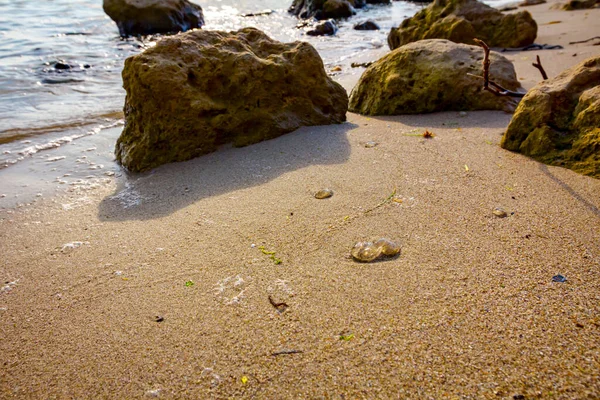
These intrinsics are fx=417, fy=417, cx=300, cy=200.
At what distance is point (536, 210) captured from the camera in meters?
2.14

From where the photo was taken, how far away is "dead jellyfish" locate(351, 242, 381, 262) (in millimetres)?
1879

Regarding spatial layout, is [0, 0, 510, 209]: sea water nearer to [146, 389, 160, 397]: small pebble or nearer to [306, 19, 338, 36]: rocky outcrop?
[306, 19, 338, 36]: rocky outcrop

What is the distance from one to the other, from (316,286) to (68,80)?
7.11 meters

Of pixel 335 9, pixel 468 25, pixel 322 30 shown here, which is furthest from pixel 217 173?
pixel 335 9

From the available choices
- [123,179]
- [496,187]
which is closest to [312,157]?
[496,187]

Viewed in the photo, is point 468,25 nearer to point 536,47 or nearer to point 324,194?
point 536,47

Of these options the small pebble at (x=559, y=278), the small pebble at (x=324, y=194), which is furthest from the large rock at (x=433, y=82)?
the small pebble at (x=559, y=278)

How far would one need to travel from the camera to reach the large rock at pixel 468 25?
6.82m

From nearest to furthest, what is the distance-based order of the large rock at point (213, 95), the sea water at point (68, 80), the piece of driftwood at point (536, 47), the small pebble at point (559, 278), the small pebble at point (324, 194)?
the small pebble at point (559, 278) < the small pebble at point (324, 194) < the large rock at point (213, 95) < the sea water at point (68, 80) < the piece of driftwood at point (536, 47)

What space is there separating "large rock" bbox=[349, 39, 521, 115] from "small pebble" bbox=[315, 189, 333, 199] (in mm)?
1910

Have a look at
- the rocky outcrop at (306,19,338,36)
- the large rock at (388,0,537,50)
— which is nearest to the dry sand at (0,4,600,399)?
the large rock at (388,0,537,50)

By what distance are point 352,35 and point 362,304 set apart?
10880 mm

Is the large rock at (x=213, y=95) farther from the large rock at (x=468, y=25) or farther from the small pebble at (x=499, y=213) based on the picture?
the large rock at (x=468, y=25)

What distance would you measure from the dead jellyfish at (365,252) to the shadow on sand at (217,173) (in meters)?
1.06
